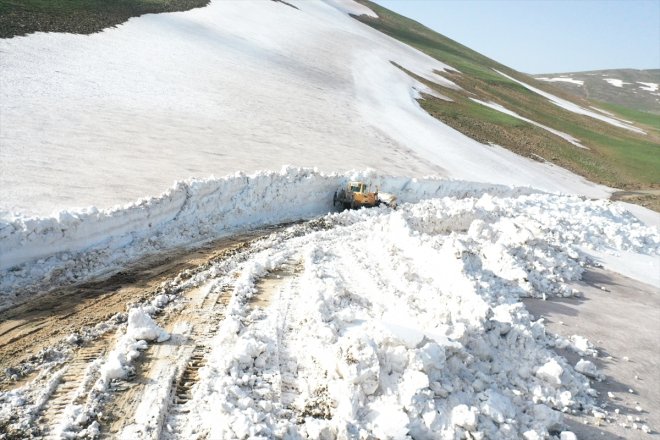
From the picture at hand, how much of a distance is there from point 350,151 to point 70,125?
1540 cm

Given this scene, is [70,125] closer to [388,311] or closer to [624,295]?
[388,311]

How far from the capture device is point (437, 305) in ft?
34.7

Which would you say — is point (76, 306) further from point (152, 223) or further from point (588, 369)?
point (588, 369)

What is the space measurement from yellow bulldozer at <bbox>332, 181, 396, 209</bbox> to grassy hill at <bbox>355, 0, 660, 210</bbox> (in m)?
26.2

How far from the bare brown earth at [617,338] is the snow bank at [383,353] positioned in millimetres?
452

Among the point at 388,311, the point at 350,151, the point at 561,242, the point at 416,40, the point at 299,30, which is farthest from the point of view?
the point at 416,40

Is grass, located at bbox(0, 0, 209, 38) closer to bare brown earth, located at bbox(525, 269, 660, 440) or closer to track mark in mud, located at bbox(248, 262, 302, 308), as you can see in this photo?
track mark in mud, located at bbox(248, 262, 302, 308)

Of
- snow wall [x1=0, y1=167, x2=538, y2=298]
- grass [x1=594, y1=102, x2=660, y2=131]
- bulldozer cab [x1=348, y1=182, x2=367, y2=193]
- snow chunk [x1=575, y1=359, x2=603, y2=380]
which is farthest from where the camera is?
grass [x1=594, y1=102, x2=660, y2=131]

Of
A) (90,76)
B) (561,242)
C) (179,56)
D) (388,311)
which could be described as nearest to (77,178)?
(388,311)

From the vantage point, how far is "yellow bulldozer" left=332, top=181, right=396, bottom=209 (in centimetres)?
2120

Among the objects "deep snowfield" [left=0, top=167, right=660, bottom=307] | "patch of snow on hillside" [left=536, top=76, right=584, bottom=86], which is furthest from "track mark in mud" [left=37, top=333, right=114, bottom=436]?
"patch of snow on hillside" [left=536, top=76, right=584, bottom=86]

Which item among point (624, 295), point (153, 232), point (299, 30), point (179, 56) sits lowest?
point (153, 232)

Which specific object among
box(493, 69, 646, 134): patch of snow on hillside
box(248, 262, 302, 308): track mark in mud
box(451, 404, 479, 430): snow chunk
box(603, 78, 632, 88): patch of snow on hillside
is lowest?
box(248, 262, 302, 308): track mark in mud

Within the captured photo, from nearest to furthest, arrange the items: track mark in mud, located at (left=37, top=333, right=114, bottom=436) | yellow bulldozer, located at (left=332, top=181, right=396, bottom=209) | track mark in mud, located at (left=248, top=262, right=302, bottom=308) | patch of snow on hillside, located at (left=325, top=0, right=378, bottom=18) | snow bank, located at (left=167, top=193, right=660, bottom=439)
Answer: track mark in mud, located at (left=37, top=333, right=114, bottom=436), snow bank, located at (left=167, top=193, right=660, bottom=439), track mark in mud, located at (left=248, top=262, right=302, bottom=308), yellow bulldozer, located at (left=332, top=181, right=396, bottom=209), patch of snow on hillside, located at (left=325, top=0, right=378, bottom=18)
